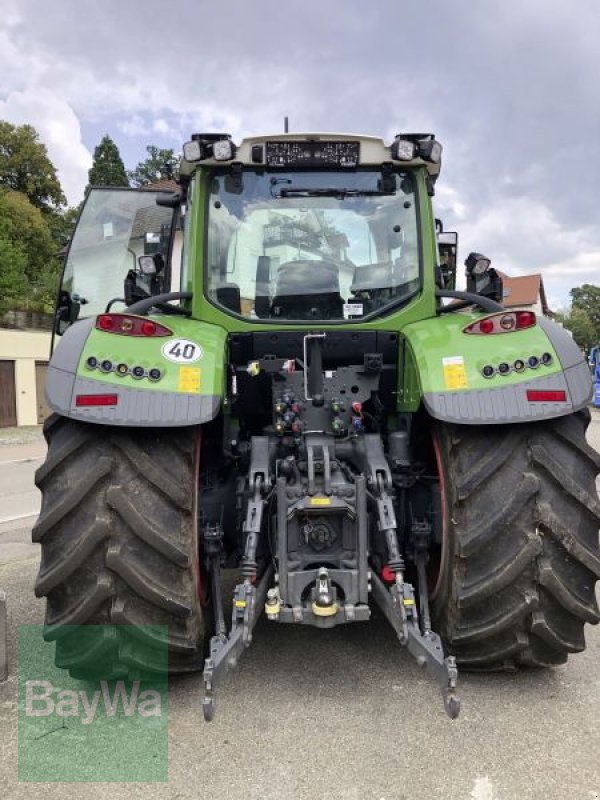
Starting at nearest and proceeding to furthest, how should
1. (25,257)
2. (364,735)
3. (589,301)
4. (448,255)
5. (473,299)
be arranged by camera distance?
1. (364,735)
2. (473,299)
3. (448,255)
4. (25,257)
5. (589,301)

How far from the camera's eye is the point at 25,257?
92.9 ft

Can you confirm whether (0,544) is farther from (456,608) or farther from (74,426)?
(456,608)

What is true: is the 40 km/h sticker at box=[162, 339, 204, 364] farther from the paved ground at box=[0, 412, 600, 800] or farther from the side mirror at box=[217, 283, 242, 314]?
the paved ground at box=[0, 412, 600, 800]

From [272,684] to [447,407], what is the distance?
151 cm

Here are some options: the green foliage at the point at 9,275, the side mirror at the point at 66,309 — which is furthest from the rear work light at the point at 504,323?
the green foliage at the point at 9,275

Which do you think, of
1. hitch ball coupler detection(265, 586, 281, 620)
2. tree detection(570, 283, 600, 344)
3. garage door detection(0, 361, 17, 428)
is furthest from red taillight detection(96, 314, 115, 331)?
tree detection(570, 283, 600, 344)

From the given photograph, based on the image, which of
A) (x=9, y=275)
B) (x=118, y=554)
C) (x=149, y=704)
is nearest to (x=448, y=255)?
(x=118, y=554)

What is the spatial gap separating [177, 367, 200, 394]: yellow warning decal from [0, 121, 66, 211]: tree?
43.6 metres

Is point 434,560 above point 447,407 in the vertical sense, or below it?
below

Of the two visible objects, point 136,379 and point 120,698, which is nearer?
point 136,379

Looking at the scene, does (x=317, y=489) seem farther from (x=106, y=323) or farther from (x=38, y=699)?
(x=38, y=699)

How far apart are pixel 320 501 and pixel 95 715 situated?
131cm

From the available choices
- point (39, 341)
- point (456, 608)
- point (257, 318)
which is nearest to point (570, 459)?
point (456, 608)

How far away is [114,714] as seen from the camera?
271cm
